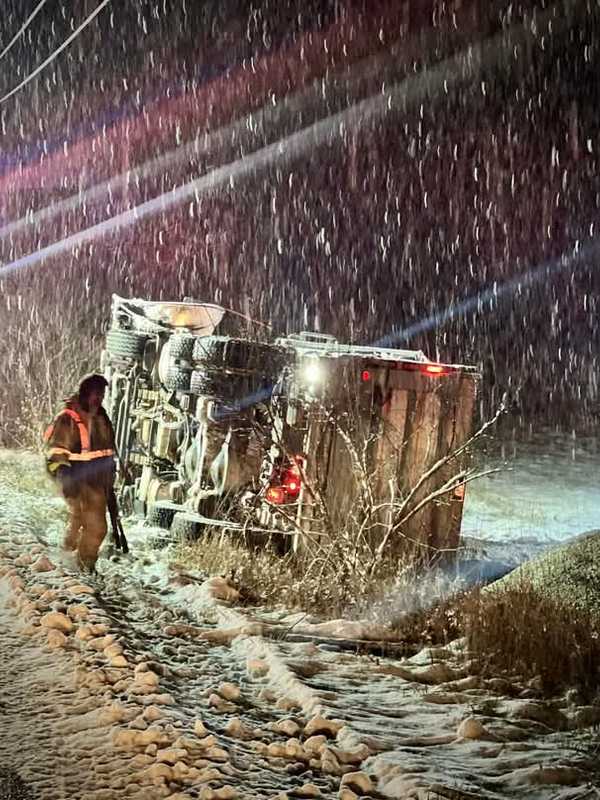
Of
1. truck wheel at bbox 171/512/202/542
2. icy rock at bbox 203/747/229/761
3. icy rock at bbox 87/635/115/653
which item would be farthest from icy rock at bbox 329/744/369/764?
truck wheel at bbox 171/512/202/542

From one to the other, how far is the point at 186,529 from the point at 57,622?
3.27 metres

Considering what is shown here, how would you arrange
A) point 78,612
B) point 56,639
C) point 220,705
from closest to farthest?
point 220,705
point 56,639
point 78,612

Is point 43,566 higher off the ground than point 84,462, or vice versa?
point 84,462

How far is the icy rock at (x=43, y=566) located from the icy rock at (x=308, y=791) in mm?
4089

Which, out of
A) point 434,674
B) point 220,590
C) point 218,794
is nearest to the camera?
point 218,794

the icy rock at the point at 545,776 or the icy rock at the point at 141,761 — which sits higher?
the icy rock at the point at 141,761

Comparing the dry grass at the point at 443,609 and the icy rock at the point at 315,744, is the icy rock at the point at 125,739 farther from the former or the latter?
the dry grass at the point at 443,609

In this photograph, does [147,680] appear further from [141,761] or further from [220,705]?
[141,761]

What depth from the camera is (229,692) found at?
4.56m

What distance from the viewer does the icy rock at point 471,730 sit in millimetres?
4281

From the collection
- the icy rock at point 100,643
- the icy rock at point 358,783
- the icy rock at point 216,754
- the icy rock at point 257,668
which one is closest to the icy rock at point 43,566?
the icy rock at point 100,643

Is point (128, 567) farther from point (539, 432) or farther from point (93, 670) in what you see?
point (539, 432)

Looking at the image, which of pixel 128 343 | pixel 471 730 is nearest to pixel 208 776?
pixel 471 730

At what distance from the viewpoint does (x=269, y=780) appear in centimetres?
354
